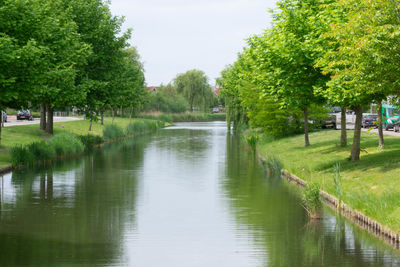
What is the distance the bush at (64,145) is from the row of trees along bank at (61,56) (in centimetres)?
232

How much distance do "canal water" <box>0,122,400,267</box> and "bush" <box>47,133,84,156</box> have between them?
6.34 metres

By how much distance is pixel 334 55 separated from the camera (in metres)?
20.8

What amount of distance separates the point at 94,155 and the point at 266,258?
95.7 ft

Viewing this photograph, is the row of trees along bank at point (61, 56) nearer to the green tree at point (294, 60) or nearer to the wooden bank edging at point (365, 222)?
the green tree at point (294, 60)

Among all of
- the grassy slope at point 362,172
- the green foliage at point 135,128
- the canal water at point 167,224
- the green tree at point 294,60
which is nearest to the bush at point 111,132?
the green foliage at point 135,128

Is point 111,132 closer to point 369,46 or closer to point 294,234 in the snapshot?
point 369,46

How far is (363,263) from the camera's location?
42.9 ft

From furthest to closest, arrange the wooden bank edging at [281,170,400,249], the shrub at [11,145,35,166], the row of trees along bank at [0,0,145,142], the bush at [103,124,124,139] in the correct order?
1. the bush at [103,124,124,139]
2. the shrub at [11,145,35,166]
3. the row of trees along bank at [0,0,145,142]
4. the wooden bank edging at [281,170,400,249]

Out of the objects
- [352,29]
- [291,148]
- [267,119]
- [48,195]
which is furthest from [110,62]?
[352,29]

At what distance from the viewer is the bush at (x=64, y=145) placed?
37094mm

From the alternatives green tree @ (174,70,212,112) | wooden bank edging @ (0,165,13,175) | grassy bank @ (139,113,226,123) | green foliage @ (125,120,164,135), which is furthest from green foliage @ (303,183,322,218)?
green tree @ (174,70,212,112)

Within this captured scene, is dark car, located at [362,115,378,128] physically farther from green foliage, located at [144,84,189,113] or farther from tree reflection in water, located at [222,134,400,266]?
green foliage, located at [144,84,189,113]

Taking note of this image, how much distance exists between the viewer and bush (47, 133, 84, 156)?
37.1m

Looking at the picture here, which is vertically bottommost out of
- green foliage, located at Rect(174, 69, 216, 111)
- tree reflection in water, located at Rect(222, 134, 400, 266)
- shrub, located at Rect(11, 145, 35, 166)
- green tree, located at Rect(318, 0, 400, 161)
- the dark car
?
tree reflection in water, located at Rect(222, 134, 400, 266)
